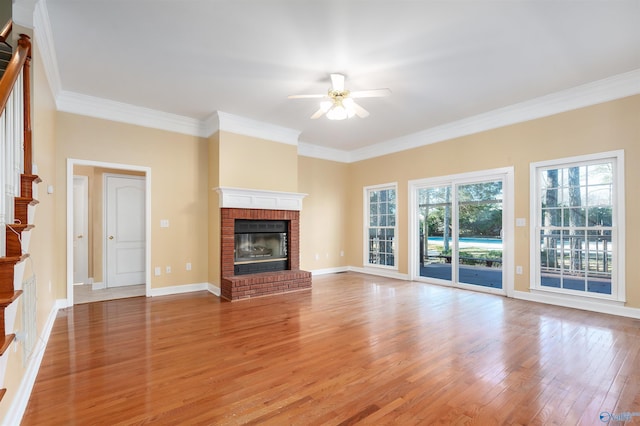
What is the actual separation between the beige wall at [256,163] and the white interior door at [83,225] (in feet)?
9.47

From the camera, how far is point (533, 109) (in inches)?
183

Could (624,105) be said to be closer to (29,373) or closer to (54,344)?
(29,373)

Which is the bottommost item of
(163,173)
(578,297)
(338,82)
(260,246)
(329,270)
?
(329,270)

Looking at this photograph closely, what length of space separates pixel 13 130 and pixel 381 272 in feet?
20.6

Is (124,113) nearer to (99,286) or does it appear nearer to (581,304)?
(99,286)

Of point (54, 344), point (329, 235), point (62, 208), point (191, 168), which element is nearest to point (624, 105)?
point (329, 235)

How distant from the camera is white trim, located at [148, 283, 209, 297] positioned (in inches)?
196

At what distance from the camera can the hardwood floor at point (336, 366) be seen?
1.93 m

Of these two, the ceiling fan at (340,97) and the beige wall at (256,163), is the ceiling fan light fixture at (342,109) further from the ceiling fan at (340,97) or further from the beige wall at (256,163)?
the beige wall at (256,163)

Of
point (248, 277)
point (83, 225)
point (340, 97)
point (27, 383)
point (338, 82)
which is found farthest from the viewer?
point (83, 225)

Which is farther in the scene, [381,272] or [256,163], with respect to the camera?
[381,272]

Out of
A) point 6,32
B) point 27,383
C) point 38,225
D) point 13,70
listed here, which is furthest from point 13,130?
point 27,383

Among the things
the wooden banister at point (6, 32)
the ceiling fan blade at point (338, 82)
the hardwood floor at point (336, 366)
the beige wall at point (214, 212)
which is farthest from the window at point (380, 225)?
the wooden banister at point (6, 32)

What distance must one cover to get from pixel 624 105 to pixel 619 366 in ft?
10.8
